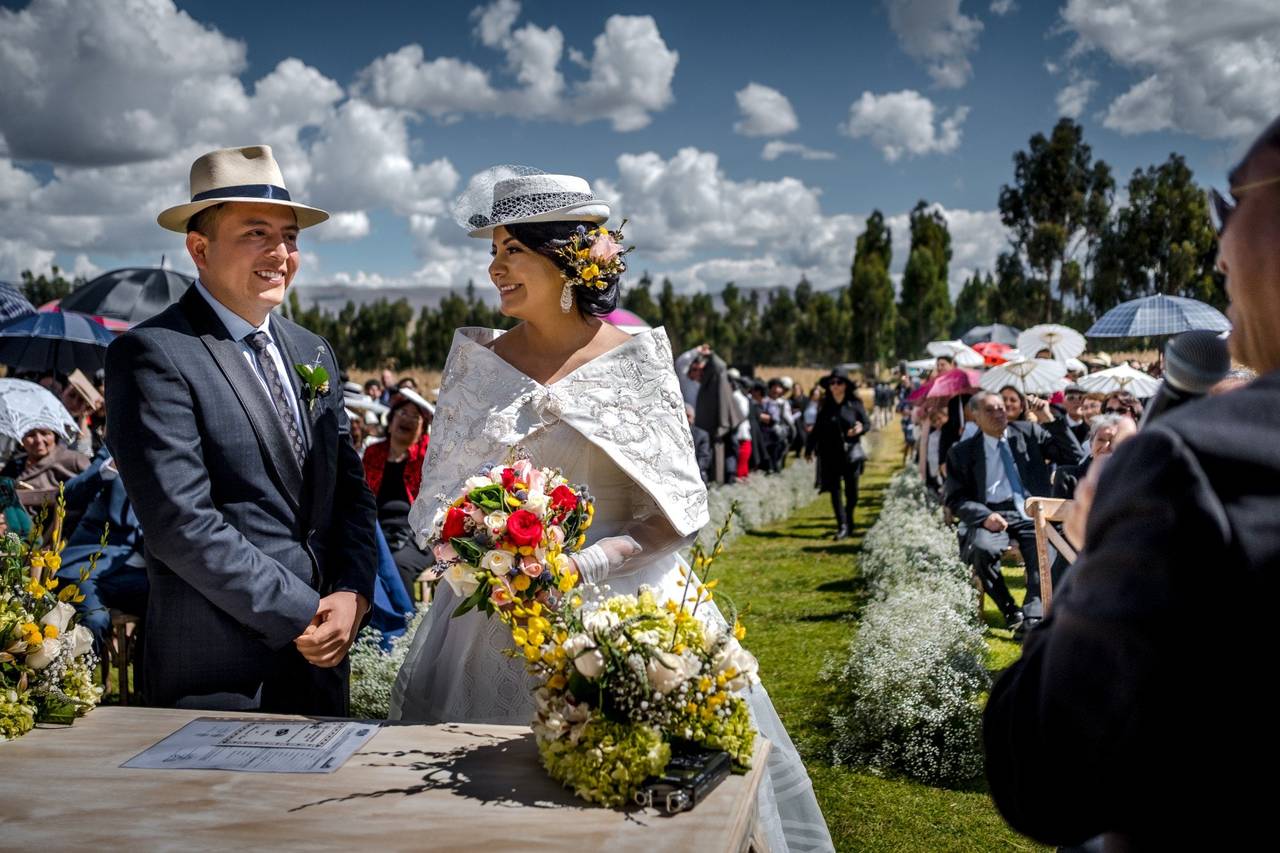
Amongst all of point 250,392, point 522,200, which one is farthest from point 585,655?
point 522,200

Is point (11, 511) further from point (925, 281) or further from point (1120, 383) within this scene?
point (925, 281)

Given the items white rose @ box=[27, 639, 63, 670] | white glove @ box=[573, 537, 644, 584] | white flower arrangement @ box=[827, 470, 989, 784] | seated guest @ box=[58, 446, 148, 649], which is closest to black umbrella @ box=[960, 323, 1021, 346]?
white flower arrangement @ box=[827, 470, 989, 784]

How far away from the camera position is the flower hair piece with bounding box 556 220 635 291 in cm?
329

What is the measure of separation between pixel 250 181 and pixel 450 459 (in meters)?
1.10

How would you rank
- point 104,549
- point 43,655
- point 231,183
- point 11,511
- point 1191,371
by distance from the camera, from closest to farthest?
1. point 1191,371
2. point 43,655
3. point 231,183
4. point 11,511
5. point 104,549

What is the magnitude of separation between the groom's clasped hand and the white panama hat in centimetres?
128

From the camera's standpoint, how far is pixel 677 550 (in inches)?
132

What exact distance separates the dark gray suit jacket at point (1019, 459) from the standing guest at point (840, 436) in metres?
4.73

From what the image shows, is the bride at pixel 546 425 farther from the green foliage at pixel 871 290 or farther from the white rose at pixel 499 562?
the green foliage at pixel 871 290

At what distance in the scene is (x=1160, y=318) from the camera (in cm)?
1335

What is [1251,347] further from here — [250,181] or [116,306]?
[116,306]

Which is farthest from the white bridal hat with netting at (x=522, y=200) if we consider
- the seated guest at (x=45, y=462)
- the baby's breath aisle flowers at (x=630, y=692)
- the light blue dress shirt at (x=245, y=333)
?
the seated guest at (x=45, y=462)

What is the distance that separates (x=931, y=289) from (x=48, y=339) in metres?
51.7

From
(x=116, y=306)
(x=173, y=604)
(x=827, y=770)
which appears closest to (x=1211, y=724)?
(x=173, y=604)
